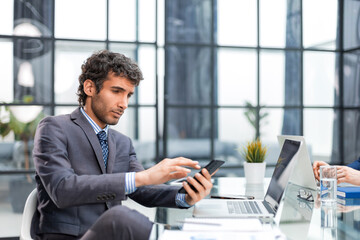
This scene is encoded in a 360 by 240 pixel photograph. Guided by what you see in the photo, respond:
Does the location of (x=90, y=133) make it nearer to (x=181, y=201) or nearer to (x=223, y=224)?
(x=181, y=201)

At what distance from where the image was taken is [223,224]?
125 cm

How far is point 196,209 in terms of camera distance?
5.21ft

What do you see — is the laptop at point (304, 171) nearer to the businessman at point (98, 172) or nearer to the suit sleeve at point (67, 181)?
the businessman at point (98, 172)

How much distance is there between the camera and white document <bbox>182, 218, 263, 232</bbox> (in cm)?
119

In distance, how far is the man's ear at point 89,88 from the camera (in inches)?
75.5

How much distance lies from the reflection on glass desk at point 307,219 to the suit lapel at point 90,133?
0.35 meters

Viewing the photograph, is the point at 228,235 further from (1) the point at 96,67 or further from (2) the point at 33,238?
(1) the point at 96,67

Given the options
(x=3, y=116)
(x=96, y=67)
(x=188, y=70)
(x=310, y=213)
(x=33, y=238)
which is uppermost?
(x=188, y=70)

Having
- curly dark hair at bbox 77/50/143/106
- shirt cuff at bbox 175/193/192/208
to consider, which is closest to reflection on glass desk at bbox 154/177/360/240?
shirt cuff at bbox 175/193/192/208

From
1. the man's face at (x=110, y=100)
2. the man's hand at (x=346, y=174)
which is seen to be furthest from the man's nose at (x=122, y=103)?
the man's hand at (x=346, y=174)

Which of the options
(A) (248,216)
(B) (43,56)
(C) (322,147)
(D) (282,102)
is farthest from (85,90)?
(C) (322,147)

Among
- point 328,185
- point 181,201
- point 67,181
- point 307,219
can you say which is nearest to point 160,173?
point 181,201

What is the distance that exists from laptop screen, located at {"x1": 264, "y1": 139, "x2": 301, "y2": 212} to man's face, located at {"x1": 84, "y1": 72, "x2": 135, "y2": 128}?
0.78m

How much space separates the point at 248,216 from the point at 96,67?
3.46 feet
